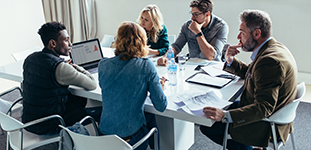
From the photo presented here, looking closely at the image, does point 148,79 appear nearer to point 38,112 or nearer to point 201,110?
point 201,110

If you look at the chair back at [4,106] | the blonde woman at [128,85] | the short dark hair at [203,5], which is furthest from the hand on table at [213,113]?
the chair back at [4,106]

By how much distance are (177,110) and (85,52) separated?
139 centimetres

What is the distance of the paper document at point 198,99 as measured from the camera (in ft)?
5.39

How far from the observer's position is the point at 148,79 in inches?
63.1

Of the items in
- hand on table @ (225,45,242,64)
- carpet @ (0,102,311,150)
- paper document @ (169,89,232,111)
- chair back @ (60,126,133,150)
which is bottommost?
carpet @ (0,102,311,150)

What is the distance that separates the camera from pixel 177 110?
1.61 meters

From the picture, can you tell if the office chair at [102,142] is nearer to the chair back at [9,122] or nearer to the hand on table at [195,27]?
the chair back at [9,122]

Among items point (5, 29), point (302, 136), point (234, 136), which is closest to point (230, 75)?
point (234, 136)

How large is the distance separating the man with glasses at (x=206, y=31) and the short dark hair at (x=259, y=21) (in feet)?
2.80

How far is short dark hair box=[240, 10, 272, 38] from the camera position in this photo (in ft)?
5.67

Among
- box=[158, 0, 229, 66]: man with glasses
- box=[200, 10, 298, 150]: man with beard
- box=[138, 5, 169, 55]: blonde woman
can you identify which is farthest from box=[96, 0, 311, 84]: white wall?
box=[200, 10, 298, 150]: man with beard

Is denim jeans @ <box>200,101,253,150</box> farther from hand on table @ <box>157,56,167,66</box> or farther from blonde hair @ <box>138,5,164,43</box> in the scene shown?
blonde hair @ <box>138,5,164,43</box>

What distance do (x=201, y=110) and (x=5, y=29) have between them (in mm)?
5022

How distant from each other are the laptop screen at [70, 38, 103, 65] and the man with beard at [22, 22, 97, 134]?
0.55 meters
